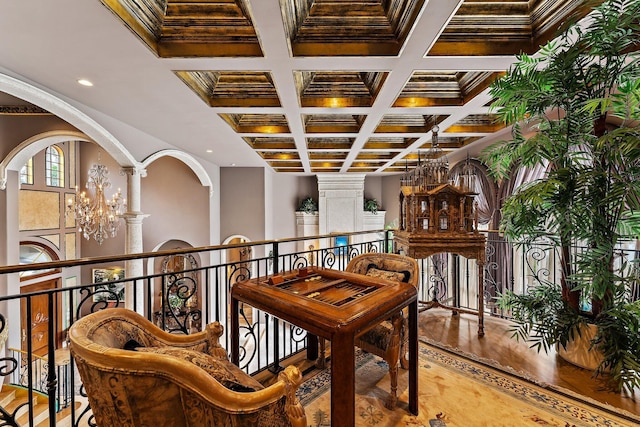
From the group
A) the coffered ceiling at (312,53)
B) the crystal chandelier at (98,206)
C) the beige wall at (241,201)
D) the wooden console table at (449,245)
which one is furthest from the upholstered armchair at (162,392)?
the crystal chandelier at (98,206)

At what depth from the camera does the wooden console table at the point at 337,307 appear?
1.15 metres

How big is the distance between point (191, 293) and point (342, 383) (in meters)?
1.64

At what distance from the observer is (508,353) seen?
8.02ft

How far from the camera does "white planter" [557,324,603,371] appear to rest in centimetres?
207

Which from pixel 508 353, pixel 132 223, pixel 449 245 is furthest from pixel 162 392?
pixel 132 223

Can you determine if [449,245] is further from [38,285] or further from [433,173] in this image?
[38,285]

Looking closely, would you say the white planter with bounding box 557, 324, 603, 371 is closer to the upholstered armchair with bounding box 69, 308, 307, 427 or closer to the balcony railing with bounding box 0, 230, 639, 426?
the balcony railing with bounding box 0, 230, 639, 426

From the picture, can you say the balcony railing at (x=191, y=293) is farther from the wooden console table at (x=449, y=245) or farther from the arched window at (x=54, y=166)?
the arched window at (x=54, y=166)

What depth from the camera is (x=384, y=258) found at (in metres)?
2.30

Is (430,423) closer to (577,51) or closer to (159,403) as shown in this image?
(159,403)

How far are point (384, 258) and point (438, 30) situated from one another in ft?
5.55

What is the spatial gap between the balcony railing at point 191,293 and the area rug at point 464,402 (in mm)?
584

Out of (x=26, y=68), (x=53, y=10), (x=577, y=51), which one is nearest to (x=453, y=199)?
(x=577, y=51)

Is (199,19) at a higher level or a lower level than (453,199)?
higher
